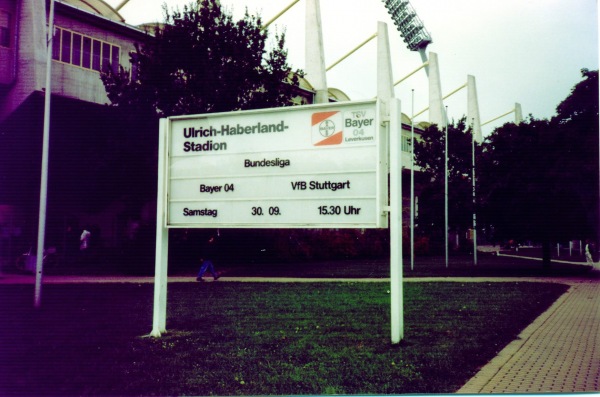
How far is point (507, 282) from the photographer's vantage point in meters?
16.7

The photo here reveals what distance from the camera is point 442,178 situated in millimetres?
37812

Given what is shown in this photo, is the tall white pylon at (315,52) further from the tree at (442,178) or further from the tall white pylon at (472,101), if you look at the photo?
the tall white pylon at (472,101)

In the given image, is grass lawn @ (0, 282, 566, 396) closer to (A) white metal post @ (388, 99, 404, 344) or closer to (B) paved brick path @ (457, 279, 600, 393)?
(B) paved brick path @ (457, 279, 600, 393)

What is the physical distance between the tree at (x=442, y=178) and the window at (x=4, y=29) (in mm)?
16974

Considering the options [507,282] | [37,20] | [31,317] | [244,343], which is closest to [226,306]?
[31,317]

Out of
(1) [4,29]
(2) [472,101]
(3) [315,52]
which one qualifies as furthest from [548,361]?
(3) [315,52]

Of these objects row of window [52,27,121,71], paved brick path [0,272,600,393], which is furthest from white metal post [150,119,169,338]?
row of window [52,27,121,71]

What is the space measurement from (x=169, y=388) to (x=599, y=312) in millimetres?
8070

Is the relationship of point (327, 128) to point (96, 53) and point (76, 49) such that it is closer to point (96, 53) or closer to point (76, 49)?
point (76, 49)

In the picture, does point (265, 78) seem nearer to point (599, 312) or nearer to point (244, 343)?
point (599, 312)

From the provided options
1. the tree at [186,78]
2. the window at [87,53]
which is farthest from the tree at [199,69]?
Answer: the window at [87,53]

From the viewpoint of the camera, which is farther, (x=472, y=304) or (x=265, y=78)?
(x=265, y=78)

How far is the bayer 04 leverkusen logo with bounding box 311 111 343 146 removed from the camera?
6.94 metres

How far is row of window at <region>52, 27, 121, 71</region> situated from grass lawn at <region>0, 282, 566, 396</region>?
47.2 feet
